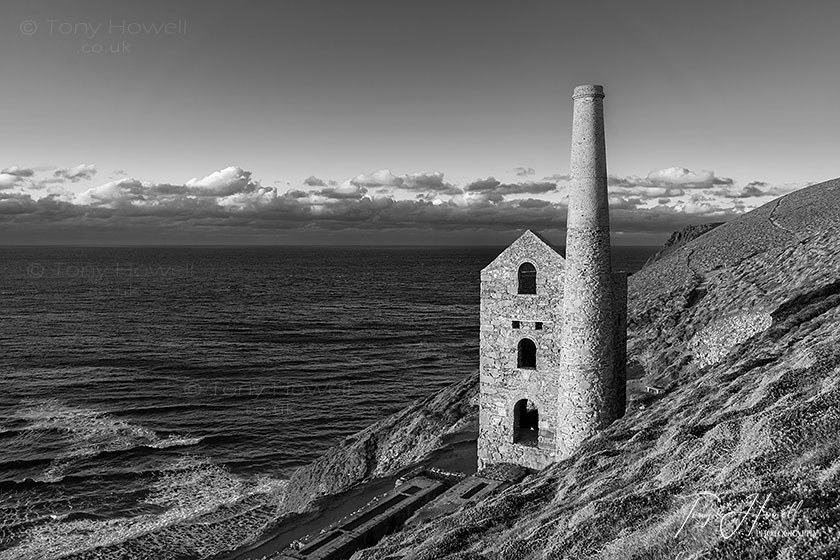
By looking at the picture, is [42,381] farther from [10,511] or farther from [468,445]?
[468,445]

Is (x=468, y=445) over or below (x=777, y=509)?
below

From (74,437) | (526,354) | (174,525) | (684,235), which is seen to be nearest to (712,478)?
(526,354)

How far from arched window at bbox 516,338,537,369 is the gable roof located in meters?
3.47

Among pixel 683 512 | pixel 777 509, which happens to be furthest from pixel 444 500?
pixel 777 509

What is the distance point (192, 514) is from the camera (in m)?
32.2

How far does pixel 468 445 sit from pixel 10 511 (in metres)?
26.0

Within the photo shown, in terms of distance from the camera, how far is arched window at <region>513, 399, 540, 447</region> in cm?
2350

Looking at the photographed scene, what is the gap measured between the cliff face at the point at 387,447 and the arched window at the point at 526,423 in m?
6.42

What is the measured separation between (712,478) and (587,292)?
10.7 m

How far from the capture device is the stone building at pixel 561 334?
20.0 metres

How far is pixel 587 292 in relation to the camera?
66.8 ft
